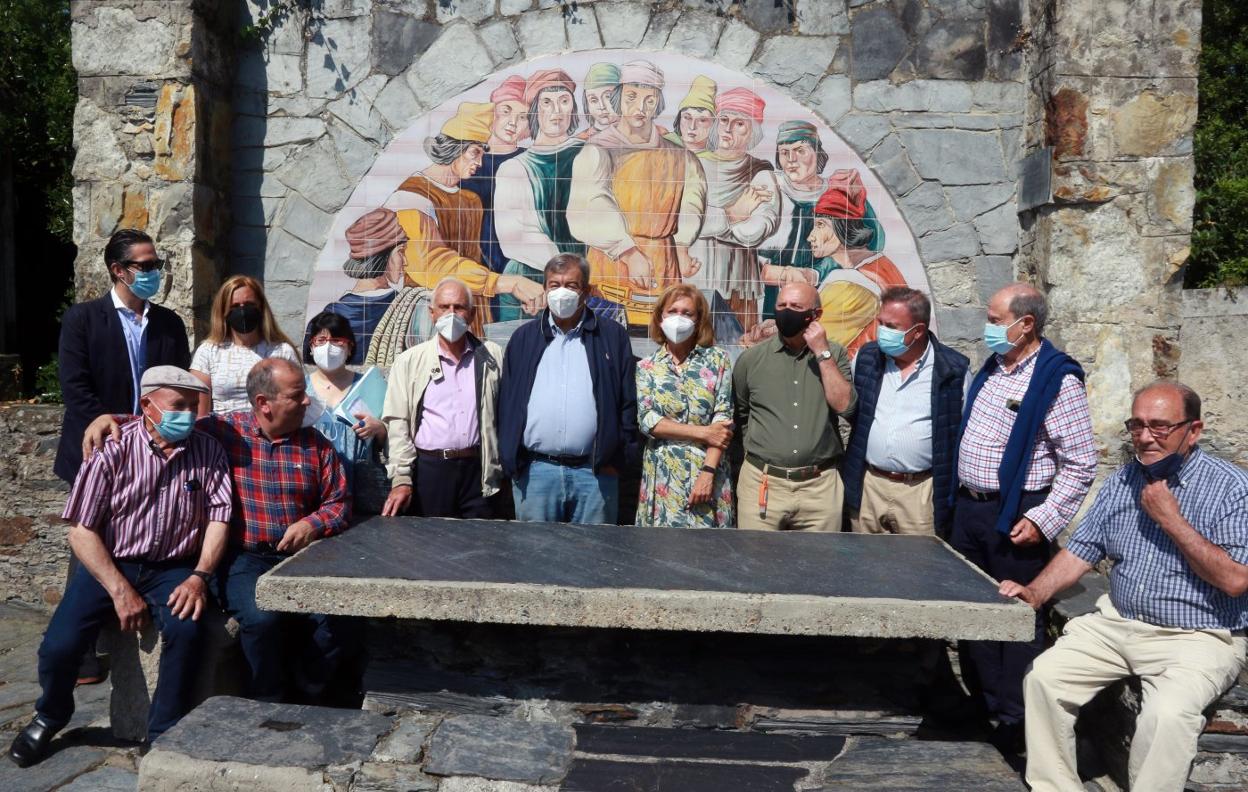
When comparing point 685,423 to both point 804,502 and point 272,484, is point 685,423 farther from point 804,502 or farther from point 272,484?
point 272,484

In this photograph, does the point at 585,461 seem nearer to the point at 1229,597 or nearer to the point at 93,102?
the point at 1229,597

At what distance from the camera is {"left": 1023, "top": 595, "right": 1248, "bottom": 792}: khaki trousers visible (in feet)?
9.74

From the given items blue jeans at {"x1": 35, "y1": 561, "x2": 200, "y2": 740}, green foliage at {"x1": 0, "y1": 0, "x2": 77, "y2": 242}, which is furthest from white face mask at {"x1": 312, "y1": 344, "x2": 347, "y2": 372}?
green foliage at {"x1": 0, "y1": 0, "x2": 77, "y2": 242}

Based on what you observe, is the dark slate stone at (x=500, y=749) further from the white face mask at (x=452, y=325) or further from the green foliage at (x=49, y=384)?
the green foliage at (x=49, y=384)

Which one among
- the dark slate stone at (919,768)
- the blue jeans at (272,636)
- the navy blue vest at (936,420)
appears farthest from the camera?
the navy blue vest at (936,420)

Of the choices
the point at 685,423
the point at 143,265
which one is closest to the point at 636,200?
the point at 685,423

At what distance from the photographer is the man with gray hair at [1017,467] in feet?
12.1

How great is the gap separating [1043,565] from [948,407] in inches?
27.1

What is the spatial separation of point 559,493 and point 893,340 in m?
1.48

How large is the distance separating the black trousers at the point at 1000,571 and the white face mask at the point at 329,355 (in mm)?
2577

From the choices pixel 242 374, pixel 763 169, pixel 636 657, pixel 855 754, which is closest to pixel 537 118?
pixel 763 169

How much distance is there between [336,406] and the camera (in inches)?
169

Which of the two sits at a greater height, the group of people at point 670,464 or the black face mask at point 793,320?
the black face mask at point 793,320

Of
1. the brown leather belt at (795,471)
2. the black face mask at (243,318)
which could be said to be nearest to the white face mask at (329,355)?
the black face mask at (243,318)
